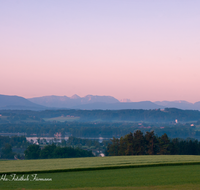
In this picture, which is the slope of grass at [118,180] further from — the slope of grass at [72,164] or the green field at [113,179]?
the slope of grass at [72,164]

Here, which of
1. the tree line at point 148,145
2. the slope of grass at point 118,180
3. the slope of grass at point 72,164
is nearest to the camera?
the slope of grass at point 118,180

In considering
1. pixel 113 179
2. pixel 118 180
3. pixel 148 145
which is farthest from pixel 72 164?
pixel 148 145

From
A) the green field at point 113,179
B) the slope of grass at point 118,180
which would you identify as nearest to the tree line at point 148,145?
the green field at point 113,179

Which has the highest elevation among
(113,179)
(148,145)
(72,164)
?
(113,179)

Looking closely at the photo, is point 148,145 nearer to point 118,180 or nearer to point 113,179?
point 113,179

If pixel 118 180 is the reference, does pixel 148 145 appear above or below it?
below

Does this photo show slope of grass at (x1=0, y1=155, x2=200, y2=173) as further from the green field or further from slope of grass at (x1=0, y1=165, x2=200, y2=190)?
slope of grass at (x1=0, y1=165, x2=200, y2=190)

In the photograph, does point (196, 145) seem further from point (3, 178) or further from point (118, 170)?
point (3, 178)

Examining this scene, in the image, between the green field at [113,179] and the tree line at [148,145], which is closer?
the green field at [113,179]

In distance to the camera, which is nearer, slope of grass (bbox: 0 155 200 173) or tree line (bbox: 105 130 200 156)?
slope of grass (bbox: 0 155 200 173)

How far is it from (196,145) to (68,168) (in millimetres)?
58510

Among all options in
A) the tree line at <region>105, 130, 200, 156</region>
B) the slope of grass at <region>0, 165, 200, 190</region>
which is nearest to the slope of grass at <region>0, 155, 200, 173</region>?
the slope of grass at <region>0, 165, 200, 190</region>

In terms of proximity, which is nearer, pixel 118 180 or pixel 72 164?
pixel 118 180

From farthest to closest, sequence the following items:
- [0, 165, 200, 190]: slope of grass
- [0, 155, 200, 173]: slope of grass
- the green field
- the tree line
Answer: the tree line
[0, 155, 200, 173]: slope of grass
[0, 165, 200, 190]: slope of grass
the green field
